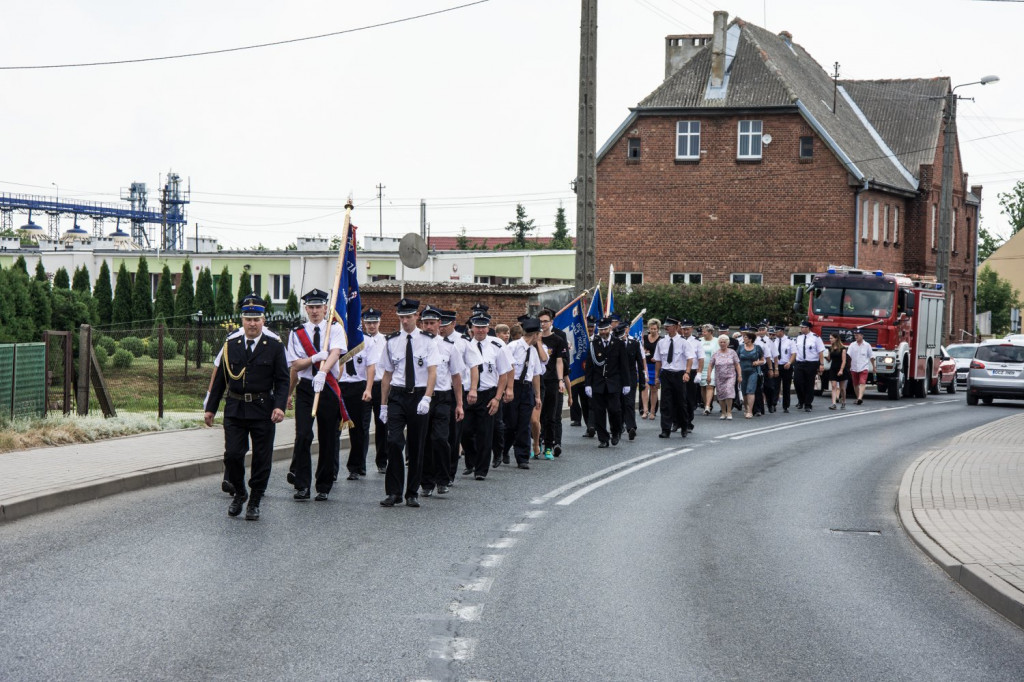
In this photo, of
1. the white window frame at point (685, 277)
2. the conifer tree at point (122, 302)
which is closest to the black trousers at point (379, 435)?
the white window frame at point (685, 277)

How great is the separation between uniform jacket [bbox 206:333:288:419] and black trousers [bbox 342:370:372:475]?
2.18 meters

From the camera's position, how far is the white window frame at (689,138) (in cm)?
4903

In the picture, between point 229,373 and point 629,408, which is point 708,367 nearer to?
point 629,408

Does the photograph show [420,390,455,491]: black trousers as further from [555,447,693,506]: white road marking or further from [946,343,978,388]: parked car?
[946,343,978,388]: parked car

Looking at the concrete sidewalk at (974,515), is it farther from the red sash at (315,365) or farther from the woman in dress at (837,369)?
the woman in dress at (837,369)

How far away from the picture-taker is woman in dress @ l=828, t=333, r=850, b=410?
29562 mm

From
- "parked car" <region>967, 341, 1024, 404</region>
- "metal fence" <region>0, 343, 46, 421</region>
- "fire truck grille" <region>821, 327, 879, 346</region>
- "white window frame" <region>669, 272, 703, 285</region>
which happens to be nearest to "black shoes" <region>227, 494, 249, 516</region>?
"metal fence" <region>0, 343, 46, 421</region>

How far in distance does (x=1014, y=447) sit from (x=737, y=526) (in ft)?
30.3

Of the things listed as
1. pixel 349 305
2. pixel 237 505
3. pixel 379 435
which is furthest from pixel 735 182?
pixel 237 505

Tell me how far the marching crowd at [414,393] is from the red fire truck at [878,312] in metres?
13.6

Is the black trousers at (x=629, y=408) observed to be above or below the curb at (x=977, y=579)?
above

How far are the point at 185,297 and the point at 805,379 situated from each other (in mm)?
35356

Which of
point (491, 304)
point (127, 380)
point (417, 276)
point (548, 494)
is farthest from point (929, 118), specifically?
point (548, 494)

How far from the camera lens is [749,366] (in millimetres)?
26078
